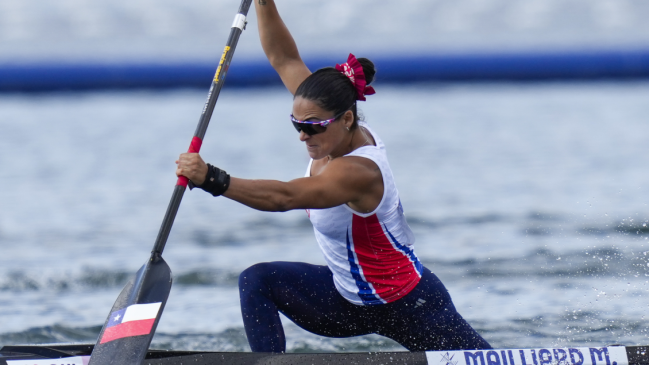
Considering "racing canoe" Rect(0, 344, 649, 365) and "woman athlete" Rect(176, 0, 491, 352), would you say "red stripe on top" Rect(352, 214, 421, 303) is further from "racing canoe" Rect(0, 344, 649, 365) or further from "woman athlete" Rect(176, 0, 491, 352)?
"racing canoe" Rect(0, 344, 649, 365)

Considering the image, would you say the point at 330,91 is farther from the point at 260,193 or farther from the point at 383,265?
the point at 383,265

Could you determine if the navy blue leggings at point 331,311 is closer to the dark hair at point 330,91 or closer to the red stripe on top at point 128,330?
the red stripe on top at point 128,330

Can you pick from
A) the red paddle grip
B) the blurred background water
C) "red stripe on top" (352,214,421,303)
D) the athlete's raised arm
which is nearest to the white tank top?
"red stripe on top" (352,214,421,303)

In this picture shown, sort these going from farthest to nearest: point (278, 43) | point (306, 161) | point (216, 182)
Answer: point (306, 161)
point (278, 43)
point (216, 182)

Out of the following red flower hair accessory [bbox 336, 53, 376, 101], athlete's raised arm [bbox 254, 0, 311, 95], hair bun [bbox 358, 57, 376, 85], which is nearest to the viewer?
red flower hair accessory [bbox 336, 53, 376, 101]

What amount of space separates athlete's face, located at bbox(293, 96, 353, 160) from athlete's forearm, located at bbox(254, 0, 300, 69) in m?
0.66

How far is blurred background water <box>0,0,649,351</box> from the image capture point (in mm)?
5141

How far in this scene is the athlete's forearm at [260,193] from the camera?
9.22 ft

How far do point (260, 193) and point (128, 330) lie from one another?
2.48 feet

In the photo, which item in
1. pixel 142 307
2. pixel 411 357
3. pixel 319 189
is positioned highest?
pixel 319 189

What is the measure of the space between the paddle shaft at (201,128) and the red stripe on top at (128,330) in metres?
0.30

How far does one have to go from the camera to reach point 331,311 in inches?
129

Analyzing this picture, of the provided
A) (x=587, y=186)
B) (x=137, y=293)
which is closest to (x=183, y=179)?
(x=137, y=293)

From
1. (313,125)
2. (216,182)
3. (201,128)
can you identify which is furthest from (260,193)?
(201,128)
